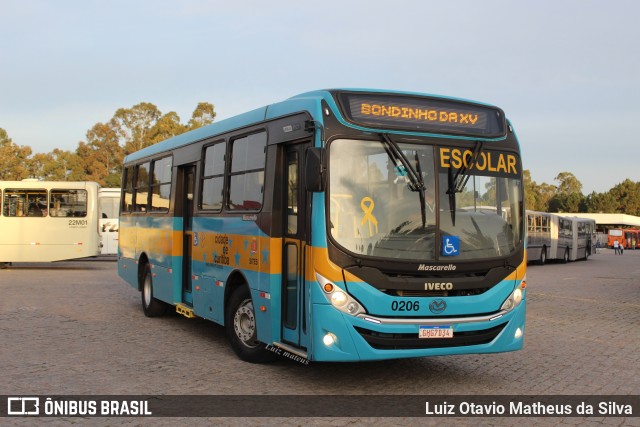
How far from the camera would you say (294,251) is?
7.64m

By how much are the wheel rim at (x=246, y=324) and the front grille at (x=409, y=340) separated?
1.94 m

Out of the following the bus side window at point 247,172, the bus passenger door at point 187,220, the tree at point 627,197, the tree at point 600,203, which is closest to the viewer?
the bus side window at point 247,172

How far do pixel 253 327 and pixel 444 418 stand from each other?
9.74 feet

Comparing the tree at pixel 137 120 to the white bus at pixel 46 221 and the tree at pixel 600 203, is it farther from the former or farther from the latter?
the tree at pixel 600 203

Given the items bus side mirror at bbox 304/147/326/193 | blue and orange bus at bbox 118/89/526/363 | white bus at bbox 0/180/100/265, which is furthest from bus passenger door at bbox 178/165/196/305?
white bus at bbox 0/180/100/265

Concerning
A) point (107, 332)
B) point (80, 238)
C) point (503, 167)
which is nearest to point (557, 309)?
point (503, 167)

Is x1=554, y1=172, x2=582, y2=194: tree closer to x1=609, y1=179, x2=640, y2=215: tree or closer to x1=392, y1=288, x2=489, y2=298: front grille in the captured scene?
x1=609, y1=179, x2=640, y2=215: tree

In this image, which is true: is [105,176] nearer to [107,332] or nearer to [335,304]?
[107,332]

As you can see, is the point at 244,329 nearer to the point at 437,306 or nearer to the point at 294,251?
the point at 294,251

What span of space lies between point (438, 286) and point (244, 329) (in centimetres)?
281

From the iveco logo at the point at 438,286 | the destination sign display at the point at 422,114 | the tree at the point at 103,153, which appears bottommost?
the iveco logo at the point at 438,286

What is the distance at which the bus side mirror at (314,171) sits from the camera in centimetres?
685

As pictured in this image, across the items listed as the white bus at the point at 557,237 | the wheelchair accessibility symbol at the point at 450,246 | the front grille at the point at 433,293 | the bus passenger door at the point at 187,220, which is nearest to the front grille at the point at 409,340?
the front grille at the point at 433,293

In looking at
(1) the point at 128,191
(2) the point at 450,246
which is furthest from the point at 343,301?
(1) the point at 128,191
